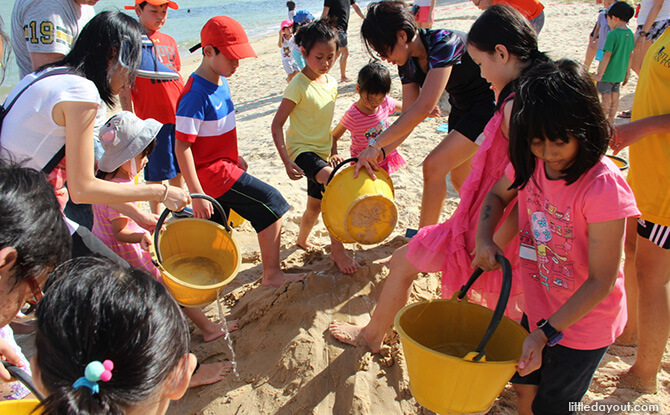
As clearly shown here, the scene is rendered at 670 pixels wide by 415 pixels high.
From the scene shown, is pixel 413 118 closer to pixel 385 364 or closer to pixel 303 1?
pixel 385 364

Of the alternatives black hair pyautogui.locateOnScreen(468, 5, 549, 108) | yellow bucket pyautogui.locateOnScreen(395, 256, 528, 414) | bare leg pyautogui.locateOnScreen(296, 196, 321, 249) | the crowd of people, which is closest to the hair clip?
the crowd of people

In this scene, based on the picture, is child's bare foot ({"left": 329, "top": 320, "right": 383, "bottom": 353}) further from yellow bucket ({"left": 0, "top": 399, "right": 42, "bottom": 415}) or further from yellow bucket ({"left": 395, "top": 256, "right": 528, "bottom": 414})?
yellow bucket ({"left": 0, "top": 399, "right": 42, "bottom": 415})

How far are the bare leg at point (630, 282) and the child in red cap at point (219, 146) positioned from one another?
6.20 feet

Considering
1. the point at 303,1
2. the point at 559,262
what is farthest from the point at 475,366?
the point at 303,1

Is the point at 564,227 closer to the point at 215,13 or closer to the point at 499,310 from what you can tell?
the point at 499,310

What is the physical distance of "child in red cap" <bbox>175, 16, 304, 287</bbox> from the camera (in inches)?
110

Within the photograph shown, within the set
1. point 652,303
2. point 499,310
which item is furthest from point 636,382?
point 499,310

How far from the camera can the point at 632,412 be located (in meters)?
2.28

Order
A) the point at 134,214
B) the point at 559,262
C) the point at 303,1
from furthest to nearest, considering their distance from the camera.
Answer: the point at 303,1
the point at 134,214
the point at 559,262

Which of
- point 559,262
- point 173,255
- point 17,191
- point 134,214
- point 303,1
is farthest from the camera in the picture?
point 303,1

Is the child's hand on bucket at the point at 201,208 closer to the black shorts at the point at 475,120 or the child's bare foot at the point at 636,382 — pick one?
the black shorts at the point at 475,120

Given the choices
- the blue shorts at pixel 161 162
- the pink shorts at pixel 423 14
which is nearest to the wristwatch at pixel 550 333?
the blue shorts at pixel 161 162

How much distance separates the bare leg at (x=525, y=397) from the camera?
210 cm

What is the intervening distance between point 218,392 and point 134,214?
101 cm
